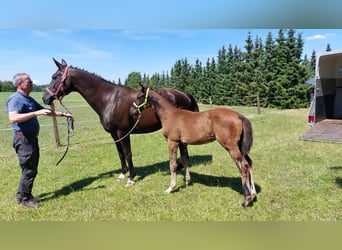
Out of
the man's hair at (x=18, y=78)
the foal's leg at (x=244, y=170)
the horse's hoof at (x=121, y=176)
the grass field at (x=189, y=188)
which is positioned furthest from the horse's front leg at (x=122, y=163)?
the foal's leg at (x=244, y=170)

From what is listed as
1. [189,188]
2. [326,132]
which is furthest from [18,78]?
[326,132]

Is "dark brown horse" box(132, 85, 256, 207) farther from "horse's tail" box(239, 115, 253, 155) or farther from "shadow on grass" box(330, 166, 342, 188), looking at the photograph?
"shadow on grass" box(330, 166, 342, 188)

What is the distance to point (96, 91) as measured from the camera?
15.5 feet

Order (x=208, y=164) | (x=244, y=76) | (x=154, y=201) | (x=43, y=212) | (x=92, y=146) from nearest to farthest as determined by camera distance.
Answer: (x=43, y=212) → (x=154, y=201) → (x=208, y=164) → (x=92, y=146) → (x=244, y=76)

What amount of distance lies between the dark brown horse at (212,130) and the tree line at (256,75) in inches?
657

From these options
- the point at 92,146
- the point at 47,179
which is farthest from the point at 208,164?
the point at 92,146

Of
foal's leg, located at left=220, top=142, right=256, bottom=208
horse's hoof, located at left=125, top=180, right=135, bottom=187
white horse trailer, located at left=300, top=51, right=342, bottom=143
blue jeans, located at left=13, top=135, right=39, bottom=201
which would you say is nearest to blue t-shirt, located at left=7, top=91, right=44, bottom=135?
blue jeans, located at left=13, top=135, right=39, bottom=201

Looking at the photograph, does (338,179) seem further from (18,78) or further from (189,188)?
(18,78)

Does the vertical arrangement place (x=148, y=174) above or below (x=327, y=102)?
below

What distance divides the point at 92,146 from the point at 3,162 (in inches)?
93.1

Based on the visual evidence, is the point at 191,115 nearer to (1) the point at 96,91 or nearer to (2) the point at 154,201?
(2) the point at 154,201

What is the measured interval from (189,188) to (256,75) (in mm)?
26636

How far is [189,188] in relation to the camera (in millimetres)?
4195

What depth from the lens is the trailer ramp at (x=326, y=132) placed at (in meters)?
6.53
